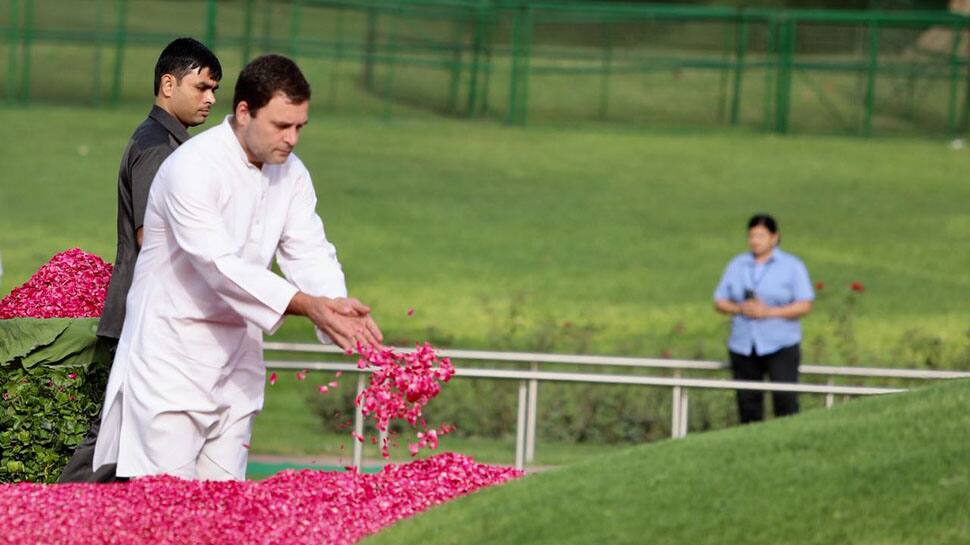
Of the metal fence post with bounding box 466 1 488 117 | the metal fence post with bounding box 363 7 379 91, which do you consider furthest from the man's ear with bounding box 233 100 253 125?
the metal fence post with bounding box 363 7 379 91

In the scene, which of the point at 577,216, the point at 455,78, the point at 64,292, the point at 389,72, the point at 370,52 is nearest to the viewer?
the point at 64,292

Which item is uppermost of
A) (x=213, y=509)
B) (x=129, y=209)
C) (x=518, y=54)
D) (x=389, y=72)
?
(x=518, y=54)

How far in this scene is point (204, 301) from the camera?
5.53 metres

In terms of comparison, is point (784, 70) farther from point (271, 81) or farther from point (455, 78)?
point (271, 81)

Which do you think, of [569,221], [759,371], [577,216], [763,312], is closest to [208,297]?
[763,312]

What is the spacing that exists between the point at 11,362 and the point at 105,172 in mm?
21754

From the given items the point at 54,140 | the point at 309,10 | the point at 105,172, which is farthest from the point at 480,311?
the point at 309,10

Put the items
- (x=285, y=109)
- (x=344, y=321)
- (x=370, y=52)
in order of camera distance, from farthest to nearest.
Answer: (x=370, y=52) < (x=285, y=109) < (x=344, y=321)

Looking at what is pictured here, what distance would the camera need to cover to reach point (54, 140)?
29891mm

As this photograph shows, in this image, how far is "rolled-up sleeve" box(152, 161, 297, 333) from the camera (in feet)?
17.1

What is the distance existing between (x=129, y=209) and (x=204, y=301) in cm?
82

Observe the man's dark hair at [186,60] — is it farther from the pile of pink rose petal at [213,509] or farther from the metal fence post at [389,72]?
the metal fence post at [389,72]

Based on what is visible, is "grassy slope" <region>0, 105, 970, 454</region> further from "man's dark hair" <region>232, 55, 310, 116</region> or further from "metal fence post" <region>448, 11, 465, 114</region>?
"man's dark hair" <region>232, 55, 310, 116</region>

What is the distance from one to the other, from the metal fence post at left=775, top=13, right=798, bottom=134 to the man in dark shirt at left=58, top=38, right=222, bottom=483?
97.3 feet
